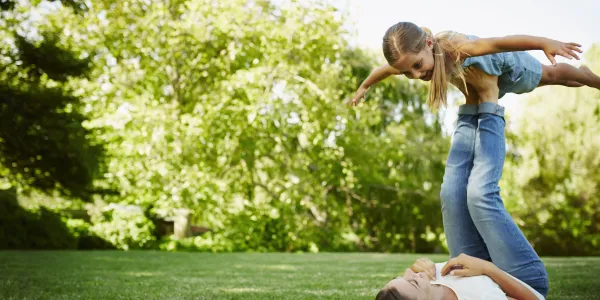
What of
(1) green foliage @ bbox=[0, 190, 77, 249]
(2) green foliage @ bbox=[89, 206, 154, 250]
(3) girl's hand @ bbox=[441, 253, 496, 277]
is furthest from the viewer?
(2) green foliage @ bbox=[89, 206, 154, 250]

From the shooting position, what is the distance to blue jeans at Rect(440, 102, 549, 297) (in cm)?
271

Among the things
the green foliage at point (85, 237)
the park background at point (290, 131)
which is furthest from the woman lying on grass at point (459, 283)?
the green foliage at point (85, 237)

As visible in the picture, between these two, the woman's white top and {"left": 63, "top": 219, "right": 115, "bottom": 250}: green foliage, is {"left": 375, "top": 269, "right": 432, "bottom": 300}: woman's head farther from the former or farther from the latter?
{"left": 63, "top": 219, "right": 115, "bottom": 250}: green foliage

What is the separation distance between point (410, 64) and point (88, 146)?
832 centimetres

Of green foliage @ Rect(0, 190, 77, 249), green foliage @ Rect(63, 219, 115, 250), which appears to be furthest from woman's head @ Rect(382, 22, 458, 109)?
green foliage @ Rect(63, 219, 115, 250)

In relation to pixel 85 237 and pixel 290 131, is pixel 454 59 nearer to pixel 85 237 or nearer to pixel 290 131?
pixel 85 237

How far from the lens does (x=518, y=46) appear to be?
2510 mm

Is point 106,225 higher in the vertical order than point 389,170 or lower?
lower

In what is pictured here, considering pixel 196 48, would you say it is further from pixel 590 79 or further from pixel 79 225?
pixel 590 79

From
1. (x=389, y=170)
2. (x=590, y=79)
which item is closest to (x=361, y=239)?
(x=389, y=170)

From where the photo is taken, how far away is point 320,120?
50.4ft

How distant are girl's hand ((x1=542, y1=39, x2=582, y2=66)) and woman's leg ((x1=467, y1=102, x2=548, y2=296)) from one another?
1.72 ft

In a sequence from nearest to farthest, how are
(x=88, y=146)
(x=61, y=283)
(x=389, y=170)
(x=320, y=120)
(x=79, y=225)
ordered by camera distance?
1. (x=61, y=283)
2. (x=88, y=146)
3. (x=79, y=225)
4. (x=320, y=120)
5. (x=389, y=170)

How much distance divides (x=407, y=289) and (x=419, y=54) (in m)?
1.07
